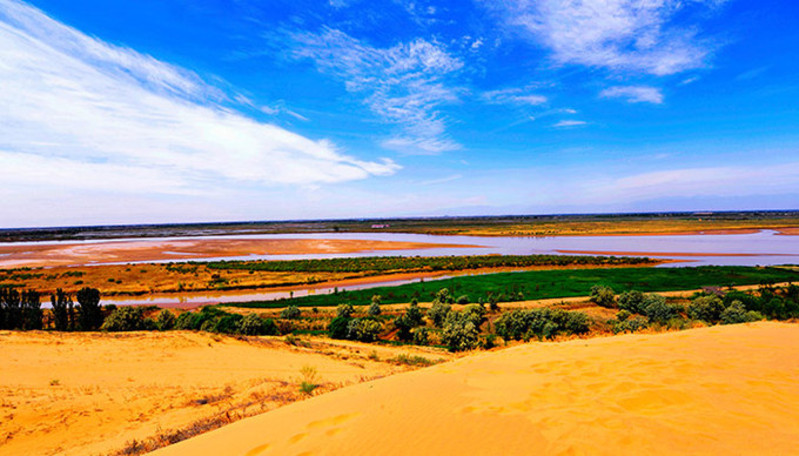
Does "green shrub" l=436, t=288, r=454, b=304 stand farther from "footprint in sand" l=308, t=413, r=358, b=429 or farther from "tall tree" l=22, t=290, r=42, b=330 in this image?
"tall tree" l=22, t=290, r=42, b=330

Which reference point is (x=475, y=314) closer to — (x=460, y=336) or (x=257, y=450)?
(x=460, y=336)

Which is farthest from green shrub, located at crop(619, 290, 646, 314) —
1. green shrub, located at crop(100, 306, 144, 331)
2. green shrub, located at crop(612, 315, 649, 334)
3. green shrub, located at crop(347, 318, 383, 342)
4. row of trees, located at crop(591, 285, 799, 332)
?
green shrub, located at crop(100, 306, 144, 331)

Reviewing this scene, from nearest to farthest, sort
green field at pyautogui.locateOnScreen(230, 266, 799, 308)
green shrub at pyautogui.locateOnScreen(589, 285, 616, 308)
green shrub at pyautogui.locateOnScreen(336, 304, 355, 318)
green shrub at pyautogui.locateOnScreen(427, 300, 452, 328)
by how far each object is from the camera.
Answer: green shrub at pyautogui.locateOnScreen(427, 300, 452, 328) → green shrub at pyautogui.locateOnScreen(336, 304, 355, 318) → green shrub at pyautogui.locateOnScreen(589, 285, 616, 308) → green field at pyautogui.locateOnScreen(230, 266, 799, 308)

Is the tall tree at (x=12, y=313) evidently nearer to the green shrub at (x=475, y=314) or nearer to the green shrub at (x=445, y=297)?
the green shrub at (x=475, y=314)

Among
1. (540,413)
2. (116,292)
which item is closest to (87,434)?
(540,413)

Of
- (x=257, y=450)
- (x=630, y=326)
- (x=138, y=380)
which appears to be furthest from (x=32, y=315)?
(x=630, y=326)

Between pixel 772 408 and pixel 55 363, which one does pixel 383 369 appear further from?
pixel 55 363

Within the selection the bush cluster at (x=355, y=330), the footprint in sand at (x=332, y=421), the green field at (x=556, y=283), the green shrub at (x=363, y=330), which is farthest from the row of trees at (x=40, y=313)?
the footprint in sand at (x=332, y=421)
